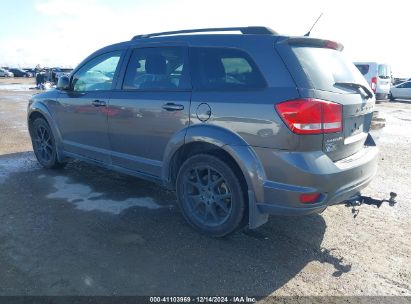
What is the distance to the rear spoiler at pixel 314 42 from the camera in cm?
321

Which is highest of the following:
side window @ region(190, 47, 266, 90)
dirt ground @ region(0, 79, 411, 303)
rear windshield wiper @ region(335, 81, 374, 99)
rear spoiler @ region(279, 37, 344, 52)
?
rear spoiler @ region(279, 37, 344, 52)

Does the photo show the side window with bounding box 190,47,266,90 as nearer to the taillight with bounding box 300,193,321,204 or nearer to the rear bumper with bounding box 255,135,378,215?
the rear bumper with bounding box 255,135,378,215

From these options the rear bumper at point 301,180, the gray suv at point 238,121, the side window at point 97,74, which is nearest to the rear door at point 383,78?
the gray suv at point 238,121

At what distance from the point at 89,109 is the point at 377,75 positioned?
54.0 feet

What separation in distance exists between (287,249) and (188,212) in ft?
3.43

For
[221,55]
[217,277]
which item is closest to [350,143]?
[221,55]

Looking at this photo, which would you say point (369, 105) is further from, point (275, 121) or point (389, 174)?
point (389, 174)

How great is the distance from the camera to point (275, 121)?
3.01m

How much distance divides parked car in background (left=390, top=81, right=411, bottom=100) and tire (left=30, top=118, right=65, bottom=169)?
2152cm

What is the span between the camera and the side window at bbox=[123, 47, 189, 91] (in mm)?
3828

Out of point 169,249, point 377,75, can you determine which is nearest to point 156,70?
point 169,249

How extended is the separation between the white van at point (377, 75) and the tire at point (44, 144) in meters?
15.1

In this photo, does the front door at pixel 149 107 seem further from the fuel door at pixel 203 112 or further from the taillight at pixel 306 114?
the taillight at pixel 306 114

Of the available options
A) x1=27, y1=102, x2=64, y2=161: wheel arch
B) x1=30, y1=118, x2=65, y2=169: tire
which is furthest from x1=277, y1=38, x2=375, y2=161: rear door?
x1=30, y1=118, x2=65, y2=169: tire
